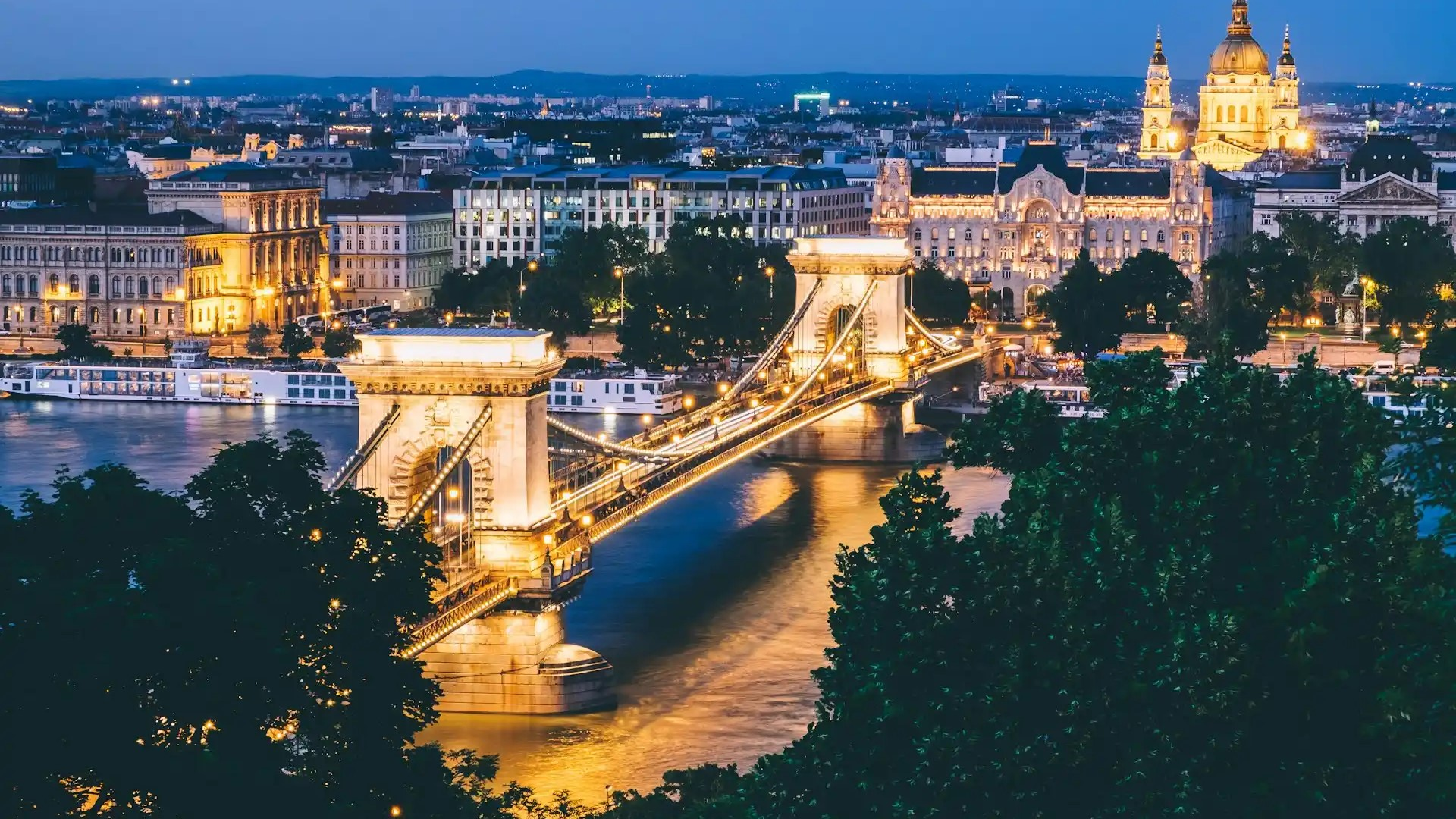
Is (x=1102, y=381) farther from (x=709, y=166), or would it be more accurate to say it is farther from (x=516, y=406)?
(x=709, y=166)

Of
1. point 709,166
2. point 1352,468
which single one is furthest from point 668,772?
point 709,166

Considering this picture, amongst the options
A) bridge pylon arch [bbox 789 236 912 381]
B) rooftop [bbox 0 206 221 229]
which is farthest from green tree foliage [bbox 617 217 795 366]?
rooftop [bbox 0 206 221 229]

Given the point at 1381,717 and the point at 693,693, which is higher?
the point at 1381,717

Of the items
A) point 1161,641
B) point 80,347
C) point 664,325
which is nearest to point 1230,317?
point 664,325

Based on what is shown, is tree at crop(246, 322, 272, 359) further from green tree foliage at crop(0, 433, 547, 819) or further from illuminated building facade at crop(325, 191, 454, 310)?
green tree foliage at crop(0, 433, 547, 819)

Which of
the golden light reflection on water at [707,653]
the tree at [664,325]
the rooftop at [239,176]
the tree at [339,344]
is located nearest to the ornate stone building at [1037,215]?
the rooftop at [239,176]

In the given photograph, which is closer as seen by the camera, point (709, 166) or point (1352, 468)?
Result: point (1352, 468)

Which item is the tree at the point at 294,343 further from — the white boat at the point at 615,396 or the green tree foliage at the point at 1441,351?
the green tree foliage at the point at 1441,351
